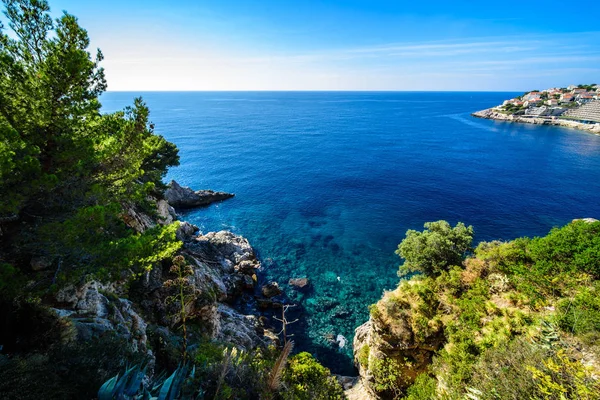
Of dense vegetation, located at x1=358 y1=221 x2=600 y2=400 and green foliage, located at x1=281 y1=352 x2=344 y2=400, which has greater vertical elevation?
dense vegetation, located at x1=358 y1=221 x2=600 y2=400

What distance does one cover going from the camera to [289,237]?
3862 cm

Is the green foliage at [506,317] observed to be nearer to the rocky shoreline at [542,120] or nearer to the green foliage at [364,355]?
the green foliage at [364,355]

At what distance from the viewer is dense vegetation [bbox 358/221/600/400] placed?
9.75 m

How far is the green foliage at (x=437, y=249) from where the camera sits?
19641 mm

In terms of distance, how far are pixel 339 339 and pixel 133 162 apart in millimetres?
21903

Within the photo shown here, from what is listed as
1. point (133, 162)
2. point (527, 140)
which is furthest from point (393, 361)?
point (527, 140)

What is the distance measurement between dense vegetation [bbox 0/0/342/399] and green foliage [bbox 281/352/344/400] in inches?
9.6

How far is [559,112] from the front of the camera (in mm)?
137125

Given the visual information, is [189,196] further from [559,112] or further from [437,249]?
[559,112]

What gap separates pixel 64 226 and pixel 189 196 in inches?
1591

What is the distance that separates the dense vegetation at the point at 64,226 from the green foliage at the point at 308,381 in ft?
0.80

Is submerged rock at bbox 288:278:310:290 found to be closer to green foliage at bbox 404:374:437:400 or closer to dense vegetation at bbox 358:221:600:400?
dense vegetation at bbox 358:221:600:400

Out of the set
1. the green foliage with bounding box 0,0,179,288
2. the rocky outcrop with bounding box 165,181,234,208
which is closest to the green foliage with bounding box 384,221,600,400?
the green foliage with bounding box 0,0,179,288

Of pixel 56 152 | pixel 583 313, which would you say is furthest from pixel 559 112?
pixel 56 152
